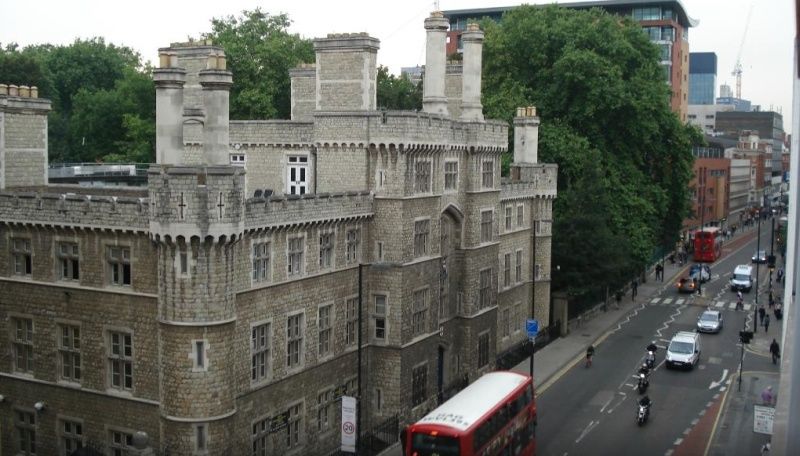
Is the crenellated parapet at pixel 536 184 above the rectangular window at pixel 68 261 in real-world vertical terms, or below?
above

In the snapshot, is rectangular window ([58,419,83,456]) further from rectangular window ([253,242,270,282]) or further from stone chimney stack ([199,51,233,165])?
stone chimney stack ([199,51,233,165])

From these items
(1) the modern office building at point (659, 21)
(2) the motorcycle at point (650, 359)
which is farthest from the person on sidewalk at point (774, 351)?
(1) the modern office building at point (659, 21)

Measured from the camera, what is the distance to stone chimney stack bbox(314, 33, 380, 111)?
38625 mm

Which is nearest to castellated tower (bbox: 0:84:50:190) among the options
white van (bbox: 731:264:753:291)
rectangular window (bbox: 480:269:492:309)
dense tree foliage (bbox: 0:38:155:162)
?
rectangular window (bbox: 480:269:492:309)

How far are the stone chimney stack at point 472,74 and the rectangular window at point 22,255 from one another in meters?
20.9

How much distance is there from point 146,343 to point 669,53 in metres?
97.7

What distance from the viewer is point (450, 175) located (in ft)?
138

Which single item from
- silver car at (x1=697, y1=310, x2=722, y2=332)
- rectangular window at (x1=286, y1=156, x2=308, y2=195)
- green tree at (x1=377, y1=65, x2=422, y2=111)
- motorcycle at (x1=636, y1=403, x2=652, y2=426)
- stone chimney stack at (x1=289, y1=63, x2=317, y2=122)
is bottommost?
motorcycle at (x1=636, y1=403, x2=652, y2=426)

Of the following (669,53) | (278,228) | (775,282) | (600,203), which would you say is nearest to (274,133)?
(278,228)

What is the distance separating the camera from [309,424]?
3416cm

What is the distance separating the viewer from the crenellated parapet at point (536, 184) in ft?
171

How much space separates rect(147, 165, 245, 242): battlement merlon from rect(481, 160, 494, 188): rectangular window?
1931cm

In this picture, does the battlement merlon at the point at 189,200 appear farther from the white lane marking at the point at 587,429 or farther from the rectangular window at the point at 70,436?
the white lane marking at the point at 587,429

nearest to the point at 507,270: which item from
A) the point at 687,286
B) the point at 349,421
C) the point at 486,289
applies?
the point at 486,289
